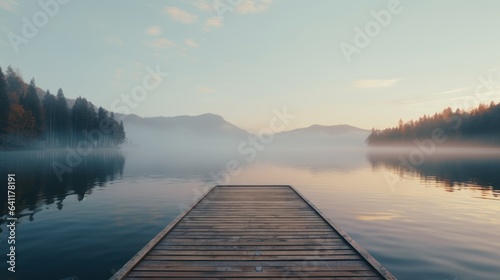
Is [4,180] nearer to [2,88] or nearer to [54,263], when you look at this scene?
→ [54,263]

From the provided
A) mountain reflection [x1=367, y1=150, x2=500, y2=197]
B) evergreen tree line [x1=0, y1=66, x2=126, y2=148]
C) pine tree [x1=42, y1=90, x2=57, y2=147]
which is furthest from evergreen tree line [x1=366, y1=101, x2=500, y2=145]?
pine tree [x1=42, y1=90, x2=57, y2=147]

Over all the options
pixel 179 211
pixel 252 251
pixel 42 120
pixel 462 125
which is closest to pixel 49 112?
pixel 42 120

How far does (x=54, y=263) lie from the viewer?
945 cm

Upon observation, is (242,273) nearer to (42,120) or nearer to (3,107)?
(3,107)

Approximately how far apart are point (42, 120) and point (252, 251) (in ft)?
313

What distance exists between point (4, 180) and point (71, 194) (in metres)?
10.9

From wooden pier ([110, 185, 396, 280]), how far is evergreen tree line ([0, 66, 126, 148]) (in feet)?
263

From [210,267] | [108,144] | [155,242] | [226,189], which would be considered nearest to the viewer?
[210,267]

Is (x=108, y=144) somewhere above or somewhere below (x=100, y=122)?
below

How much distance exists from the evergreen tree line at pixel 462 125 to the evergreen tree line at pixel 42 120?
170m

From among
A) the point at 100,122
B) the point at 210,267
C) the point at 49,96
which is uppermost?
the point at 49,96

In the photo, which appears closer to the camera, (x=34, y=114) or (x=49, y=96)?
(x=34, y=114)

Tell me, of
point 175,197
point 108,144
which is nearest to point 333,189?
point 175,197

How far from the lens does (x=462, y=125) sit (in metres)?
146
